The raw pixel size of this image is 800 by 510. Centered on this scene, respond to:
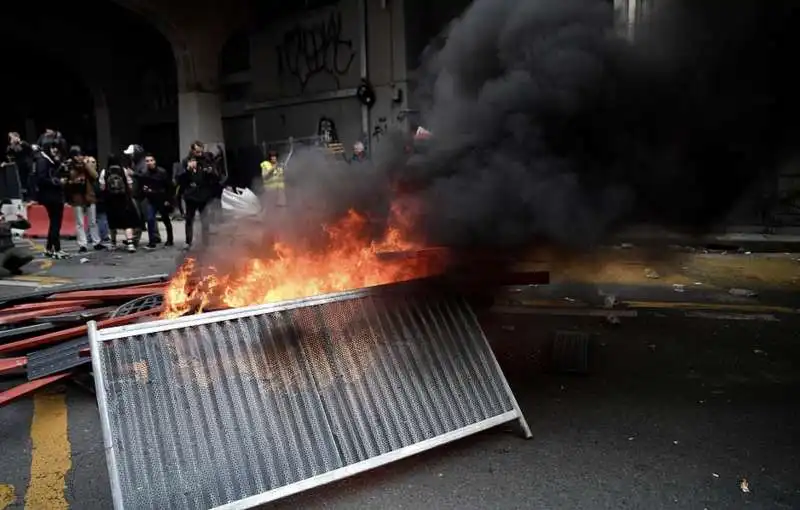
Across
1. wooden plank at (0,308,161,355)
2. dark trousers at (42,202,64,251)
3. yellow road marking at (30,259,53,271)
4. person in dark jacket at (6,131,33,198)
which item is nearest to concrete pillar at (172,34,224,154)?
person in dark jacket at (6,131,33,198)

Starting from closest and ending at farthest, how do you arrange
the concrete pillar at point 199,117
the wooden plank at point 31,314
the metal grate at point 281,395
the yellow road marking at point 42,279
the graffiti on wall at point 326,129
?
the metal grate at point 281,395
the wooden plank at point 31,314
the yellow road marking at point 42,279
the graffiti on wall at point 326,129
the concrete pillar at point 199,117

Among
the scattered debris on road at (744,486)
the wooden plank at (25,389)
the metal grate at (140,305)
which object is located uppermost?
the metal grate at (140,305)

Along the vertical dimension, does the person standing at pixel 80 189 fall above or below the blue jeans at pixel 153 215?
above

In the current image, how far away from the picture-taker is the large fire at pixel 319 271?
12.5 ft

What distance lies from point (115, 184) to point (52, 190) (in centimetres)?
100

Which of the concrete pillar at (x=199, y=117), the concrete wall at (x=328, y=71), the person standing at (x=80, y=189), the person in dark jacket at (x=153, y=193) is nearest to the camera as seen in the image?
the person standing at (x=80, y=189)

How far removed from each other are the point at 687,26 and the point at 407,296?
2294 mm

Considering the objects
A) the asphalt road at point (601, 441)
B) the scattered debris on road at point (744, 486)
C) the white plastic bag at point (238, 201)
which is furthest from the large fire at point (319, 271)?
the white plastic bag at point (238, 201)

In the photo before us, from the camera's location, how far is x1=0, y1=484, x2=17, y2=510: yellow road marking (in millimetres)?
2783

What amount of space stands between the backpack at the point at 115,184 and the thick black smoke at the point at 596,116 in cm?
759

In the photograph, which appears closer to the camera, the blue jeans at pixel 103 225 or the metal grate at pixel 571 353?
the metal grate at pixel 571 353

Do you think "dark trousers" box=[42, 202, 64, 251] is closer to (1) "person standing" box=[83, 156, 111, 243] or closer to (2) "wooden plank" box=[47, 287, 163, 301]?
(1) "person standing" box=[83, 156, 111, 243]

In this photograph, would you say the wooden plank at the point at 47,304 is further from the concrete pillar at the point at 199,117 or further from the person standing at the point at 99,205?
the concrete pillar at the point at 199,117

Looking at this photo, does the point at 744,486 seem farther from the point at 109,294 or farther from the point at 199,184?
the point at 199,184
